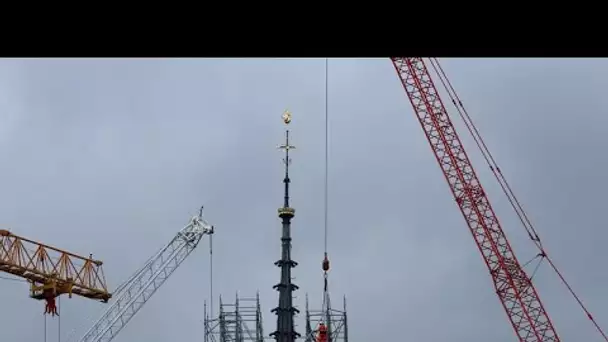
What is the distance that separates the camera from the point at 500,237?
165625 millimetres
